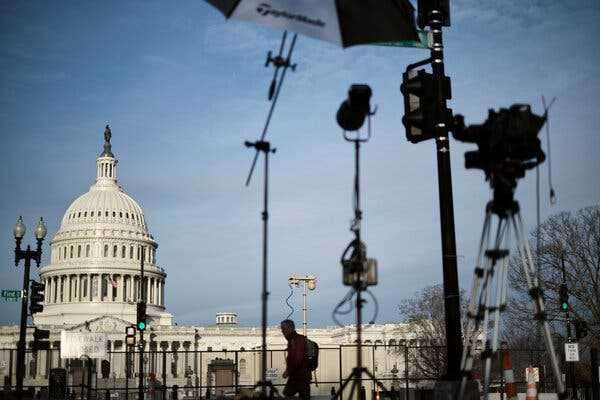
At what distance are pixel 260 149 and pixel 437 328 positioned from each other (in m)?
63.4

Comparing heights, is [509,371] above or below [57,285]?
below

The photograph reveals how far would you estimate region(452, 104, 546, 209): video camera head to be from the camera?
6133mm

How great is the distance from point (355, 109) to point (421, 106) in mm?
4111

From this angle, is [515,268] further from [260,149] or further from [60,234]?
[60,234]

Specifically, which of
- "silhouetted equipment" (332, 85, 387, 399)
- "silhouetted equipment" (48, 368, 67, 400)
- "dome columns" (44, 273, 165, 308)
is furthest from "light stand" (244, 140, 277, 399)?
"dome columns" (44, 273, 165, 308)

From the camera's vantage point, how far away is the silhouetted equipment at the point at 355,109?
6512mm

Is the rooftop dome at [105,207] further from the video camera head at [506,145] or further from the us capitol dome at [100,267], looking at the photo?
the video camera head at [506,145]

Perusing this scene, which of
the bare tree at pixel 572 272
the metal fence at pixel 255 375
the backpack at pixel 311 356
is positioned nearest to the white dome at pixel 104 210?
the metal fence at pixel 255 375

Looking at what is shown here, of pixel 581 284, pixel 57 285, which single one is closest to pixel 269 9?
pixel 581 284

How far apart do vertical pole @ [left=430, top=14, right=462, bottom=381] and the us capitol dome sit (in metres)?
129

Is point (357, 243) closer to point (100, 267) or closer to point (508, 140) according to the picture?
point (508, 140)

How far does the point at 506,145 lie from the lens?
6.21m

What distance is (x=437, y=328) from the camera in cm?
6869

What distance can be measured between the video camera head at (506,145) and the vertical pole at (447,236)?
409cm
